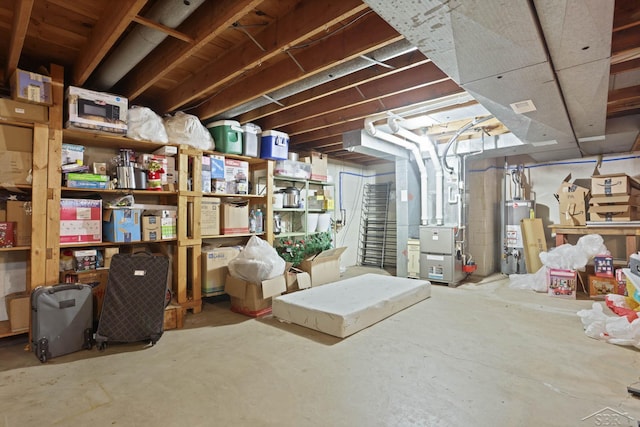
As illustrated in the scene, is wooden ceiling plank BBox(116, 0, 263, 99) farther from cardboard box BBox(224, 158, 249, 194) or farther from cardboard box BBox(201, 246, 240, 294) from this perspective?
cardboard box BBox(201, 246, 240, 294)

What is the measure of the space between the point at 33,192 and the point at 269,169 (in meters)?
2.36

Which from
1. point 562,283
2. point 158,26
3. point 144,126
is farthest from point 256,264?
point 562,283

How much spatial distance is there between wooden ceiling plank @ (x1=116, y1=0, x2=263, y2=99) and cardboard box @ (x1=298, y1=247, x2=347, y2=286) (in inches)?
106

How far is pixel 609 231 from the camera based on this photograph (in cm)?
429

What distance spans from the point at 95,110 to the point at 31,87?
1.43ft

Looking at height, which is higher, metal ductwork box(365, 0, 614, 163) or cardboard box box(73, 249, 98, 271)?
metal ductwork box(365, 0, 614, 163)

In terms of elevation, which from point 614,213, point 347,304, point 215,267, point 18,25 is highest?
point 18,25

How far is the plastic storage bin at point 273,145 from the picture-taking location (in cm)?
412

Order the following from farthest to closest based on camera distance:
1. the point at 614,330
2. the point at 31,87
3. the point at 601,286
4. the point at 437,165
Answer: the point at 437,165, the point at 601,286, the point at 614,330, the point at 31,87

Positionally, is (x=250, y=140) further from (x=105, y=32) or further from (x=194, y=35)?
(x=105, y=32)

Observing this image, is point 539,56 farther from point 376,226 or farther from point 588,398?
point 376,226

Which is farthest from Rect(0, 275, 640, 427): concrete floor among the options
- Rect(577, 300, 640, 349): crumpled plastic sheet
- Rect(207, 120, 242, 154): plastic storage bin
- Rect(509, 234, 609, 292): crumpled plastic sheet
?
Rect(207, 120, 242, 154): plastic storage bin

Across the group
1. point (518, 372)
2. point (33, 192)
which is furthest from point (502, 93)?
point (33, 192)

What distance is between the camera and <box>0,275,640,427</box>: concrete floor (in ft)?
5.59
